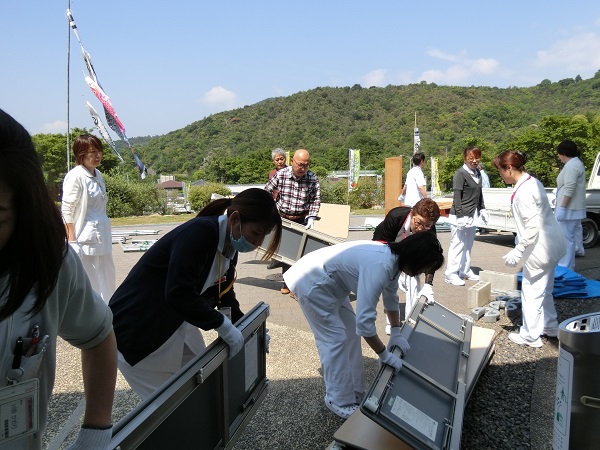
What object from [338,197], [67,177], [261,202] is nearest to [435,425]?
[261,202]

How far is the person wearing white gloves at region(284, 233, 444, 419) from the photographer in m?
2.95

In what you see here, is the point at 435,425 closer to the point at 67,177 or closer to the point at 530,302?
the point at 530,302

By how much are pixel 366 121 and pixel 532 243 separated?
103848 mm

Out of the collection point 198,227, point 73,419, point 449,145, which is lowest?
point 73,419

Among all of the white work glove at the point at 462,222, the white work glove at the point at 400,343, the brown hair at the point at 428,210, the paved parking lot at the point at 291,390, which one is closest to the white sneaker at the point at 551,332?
the paved parking lot at the point at 291,390

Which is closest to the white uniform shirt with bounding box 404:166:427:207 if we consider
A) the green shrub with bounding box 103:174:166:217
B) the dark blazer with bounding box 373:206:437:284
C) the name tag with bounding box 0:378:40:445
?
the dark blazer with bounding box 373:206:437:284

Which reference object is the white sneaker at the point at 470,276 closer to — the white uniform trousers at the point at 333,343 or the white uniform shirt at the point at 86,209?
the white uniform trousers at the point at 333,343

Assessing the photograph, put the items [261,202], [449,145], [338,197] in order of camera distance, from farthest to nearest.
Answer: [449,145] → [338,197] → [261,202]

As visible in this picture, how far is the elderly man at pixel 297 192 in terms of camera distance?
6.58m

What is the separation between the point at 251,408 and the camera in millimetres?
2781

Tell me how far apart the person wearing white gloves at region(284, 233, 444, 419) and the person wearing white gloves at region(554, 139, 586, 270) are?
503 cm

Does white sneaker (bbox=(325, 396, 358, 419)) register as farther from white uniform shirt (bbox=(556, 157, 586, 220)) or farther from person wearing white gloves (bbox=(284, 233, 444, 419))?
white uniform shirt (bbox=(556, 157, 586, 220))

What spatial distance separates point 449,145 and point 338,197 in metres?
58.1

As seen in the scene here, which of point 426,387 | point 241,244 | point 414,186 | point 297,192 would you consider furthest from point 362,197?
point 241,244
